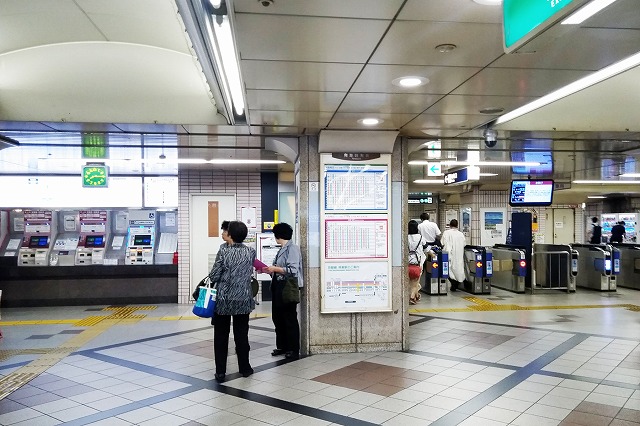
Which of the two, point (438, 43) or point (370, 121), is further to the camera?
point (370, 121)

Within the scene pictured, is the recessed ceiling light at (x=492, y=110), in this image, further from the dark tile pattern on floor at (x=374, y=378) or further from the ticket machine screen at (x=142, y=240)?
the ticket machine screen at (x=142, y=240)

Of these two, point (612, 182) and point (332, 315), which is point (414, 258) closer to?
point (332, 315)

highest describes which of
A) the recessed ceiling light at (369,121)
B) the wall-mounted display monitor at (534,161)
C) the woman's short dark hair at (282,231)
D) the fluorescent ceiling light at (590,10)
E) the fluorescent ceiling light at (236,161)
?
the wall-mounted display monitor at (534,161)

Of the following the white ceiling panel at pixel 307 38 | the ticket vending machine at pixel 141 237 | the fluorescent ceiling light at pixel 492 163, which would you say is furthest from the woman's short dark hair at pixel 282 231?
the fluorescent ceiling light at pixel 492 163

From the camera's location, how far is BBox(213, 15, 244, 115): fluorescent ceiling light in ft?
10.1

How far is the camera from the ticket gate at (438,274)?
37.8 feet

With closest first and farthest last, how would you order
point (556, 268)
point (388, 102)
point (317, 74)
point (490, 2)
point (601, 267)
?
point (490, 2), point (317, 74), point (388, 102), point (601, 267), point (556, 268)

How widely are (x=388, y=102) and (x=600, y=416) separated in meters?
3.33

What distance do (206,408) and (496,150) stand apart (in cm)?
659

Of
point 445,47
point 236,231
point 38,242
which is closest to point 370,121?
point 236,231

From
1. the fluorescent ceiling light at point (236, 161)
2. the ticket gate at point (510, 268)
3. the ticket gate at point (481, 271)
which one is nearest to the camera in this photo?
the fluorescent ceiling light at point (236, 161)

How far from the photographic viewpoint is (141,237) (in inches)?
425

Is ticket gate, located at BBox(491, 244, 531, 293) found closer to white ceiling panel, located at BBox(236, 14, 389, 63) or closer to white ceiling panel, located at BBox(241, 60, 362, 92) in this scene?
white ceiling panel, located at BBox(241, 60, 362, 92)

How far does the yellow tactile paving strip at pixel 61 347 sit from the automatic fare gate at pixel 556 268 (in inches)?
359
